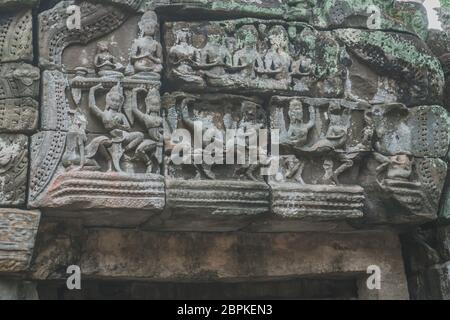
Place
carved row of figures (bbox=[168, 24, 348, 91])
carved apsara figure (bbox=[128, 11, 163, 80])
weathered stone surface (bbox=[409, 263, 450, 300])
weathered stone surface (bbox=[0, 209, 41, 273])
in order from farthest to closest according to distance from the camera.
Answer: weathered stone surface (bbox=[409, 263, 450, 300]) < carved row of figures (bbox=[168, 24, 348, 91]) < carved apsara figure (bbox=[128, 11, 163, 80]) < weathered stone surface (bbox=[0, 209, 41, 273])

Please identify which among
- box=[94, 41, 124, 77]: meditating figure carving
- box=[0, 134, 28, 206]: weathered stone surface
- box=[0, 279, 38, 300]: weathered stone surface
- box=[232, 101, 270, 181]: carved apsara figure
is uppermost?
box=[94, 41, 124, 77]: meditating figure carving

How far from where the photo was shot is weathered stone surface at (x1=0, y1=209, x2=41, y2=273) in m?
4.51

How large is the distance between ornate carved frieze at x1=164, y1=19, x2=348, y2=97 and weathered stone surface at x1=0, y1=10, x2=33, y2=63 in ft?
3.09

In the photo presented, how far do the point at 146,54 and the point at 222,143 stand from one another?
2.61ft

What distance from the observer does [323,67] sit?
540cm

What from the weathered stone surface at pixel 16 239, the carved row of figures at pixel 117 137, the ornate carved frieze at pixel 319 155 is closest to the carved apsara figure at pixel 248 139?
the ornate carved frieze at pixel 319 155

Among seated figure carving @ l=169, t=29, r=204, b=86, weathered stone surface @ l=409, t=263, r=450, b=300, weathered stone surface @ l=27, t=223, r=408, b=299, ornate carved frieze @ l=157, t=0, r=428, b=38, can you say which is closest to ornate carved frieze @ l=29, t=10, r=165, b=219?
seated figure carving @ l=169, t=29, r=204, b=86

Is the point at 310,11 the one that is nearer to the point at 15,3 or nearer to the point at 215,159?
the point at 215,159

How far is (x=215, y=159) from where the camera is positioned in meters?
4.96

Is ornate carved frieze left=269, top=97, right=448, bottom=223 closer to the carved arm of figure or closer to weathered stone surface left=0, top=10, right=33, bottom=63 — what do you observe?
the carved arm of figure

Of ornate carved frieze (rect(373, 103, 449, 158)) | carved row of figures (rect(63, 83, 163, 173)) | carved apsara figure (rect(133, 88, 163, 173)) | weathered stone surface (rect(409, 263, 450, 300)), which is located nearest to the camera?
carved row of figures (rect(63, 83, 163, 173))

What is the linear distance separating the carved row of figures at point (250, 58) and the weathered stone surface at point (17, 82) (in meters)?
0.95
